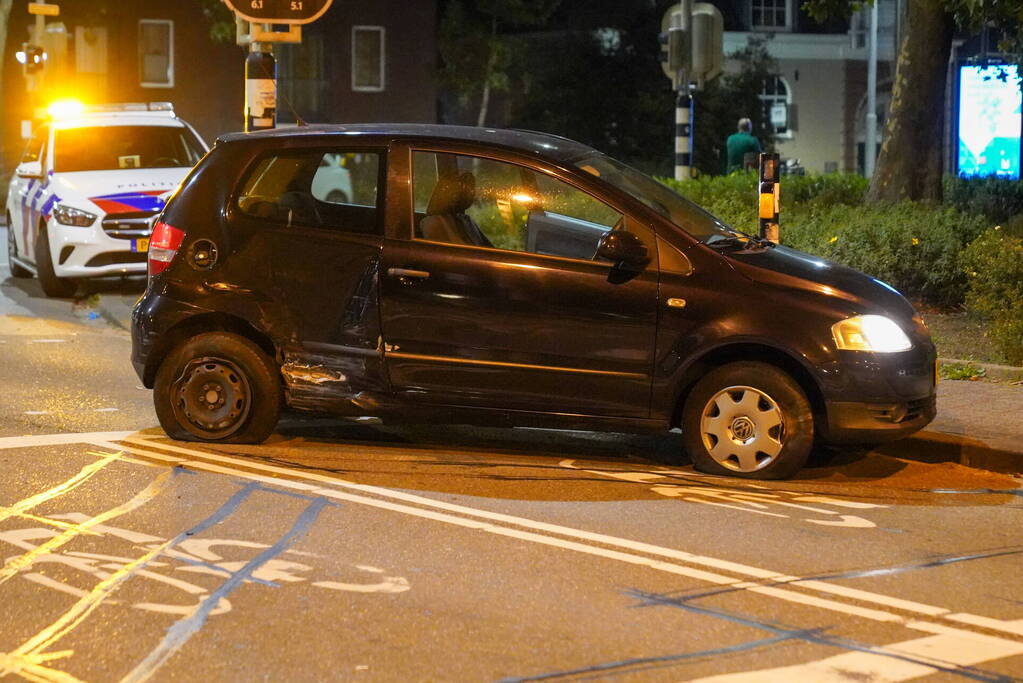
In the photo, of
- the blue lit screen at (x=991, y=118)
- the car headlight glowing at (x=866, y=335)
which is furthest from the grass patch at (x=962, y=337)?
the blue lit screen at (x=991, y=118)

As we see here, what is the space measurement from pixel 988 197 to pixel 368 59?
2888 centimetres

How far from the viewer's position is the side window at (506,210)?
812 cm

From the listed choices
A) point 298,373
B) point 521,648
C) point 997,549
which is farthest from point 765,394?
point 521,648

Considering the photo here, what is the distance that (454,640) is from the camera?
17.4ft

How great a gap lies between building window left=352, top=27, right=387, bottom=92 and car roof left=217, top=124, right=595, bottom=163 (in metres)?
35.3

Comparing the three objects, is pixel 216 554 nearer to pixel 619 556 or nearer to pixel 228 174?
pixel 619 556

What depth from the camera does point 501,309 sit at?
803 cm

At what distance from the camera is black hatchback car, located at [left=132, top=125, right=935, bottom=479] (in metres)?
7.84

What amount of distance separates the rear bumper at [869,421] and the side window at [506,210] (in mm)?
1409

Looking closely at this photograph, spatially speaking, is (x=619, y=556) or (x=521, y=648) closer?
(x=521, y=648)

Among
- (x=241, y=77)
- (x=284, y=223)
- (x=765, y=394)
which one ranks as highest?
(x=241, y=77)

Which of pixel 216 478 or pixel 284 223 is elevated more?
pixel 284 223

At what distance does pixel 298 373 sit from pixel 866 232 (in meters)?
6.72

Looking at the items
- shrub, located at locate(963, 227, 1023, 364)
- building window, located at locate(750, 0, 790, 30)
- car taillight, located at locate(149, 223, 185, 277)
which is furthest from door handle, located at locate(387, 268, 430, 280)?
building window, located at locate(750, 0, 790, 30)
